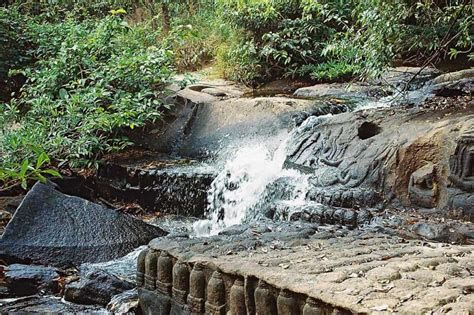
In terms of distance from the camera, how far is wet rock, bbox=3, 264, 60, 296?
531 centimetres

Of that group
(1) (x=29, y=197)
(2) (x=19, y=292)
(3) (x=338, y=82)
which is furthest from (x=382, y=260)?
(3) (x=338, y=82)

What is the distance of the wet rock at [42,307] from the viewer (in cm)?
486

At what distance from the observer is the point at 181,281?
3570 millimetres

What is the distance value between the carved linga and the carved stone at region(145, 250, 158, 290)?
2.69m

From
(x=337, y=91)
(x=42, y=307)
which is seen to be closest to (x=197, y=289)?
(x=42, y=307)

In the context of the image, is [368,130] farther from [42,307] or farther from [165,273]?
[42,307]

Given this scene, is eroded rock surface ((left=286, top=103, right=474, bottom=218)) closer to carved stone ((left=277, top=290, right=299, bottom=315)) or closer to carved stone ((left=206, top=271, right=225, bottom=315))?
carved stone ((left=206, top=271, right=225, bottom=315))

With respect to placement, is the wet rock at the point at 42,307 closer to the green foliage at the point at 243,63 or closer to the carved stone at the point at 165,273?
the carved stone at the point at 165,273

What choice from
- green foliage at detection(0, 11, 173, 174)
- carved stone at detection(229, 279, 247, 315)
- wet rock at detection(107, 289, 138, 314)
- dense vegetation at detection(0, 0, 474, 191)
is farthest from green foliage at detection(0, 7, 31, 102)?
carved stone at detection(229, 279, 247, 315)

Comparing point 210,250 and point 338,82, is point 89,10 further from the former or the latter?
point 210,250

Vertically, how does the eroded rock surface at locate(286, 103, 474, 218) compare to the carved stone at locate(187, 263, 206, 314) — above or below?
above

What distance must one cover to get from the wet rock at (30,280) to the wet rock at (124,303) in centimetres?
85

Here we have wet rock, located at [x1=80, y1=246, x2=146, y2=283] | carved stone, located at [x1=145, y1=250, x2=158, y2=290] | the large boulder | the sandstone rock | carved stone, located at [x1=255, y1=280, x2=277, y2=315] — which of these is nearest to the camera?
carved stone, located at [x1=255, y1=280, x2=277, y2=315]

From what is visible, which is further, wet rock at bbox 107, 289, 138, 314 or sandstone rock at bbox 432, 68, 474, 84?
sandstone rock at bbox 432, 68, 474, 84
